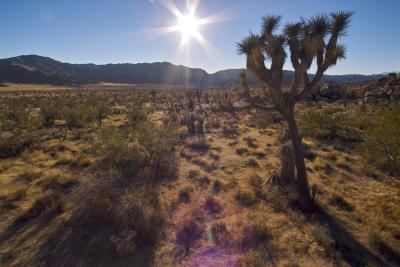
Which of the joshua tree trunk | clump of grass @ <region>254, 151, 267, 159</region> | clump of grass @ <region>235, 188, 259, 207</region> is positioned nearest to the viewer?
the joshua tree trunk

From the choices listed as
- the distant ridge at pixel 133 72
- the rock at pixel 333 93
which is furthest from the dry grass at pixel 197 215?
the distant ridge at pixel 133 72

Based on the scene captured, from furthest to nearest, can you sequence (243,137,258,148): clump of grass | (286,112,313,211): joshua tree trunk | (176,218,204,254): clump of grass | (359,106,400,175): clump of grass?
(243,137,258,148): clump of grass, (286,112,313,211): joshua tree trunk, (359,106,400,175): clump of grass, (176,218,204,254): clump of grass

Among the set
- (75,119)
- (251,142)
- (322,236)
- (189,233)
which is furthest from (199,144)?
(75,119)

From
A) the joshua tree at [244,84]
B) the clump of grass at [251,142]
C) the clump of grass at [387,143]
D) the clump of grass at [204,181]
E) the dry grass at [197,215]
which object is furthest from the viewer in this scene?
the clump of grass at [251,142]

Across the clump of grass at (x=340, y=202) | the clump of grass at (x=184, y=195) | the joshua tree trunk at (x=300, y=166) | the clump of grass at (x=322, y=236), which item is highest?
the joshua tree trunk at (x=300, y=166)

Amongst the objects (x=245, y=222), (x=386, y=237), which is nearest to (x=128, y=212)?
(x=245, y=222)

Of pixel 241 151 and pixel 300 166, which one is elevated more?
pixel 300 166

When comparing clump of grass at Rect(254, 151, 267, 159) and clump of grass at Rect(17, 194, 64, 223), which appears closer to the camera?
clump of grass at Rect(17, 194, 64, 223)

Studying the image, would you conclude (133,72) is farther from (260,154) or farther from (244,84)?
(244,84)

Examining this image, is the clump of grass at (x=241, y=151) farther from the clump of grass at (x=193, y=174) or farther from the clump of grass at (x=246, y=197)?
the clump of grass at (x=246, y=197)

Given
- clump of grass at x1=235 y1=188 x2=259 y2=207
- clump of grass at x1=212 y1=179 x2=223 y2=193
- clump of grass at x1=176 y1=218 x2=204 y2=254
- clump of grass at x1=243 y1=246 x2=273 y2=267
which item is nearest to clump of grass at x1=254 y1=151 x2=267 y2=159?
clump of grass at x1=212 y1=179 x2=223 y2=193

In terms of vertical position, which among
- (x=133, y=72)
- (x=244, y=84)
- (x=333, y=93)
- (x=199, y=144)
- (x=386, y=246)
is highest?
(x=244, y=84)

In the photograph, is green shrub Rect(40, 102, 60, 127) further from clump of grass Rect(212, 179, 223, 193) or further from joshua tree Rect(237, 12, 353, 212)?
joshua tree Rect(237, 12, 353, 212)

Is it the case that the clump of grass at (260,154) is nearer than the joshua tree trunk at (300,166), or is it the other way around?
the joshua tree trunk at (300,166)
